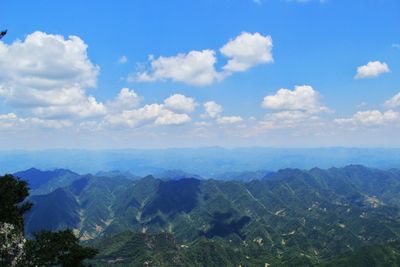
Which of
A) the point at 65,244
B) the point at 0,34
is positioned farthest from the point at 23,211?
the point at 0,34

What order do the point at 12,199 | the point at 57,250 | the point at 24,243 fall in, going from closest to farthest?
the point at 24,243 → the point at 57,250 → the point at 12,199

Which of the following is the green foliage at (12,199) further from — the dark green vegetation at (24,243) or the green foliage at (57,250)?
the green foliage at (57,250)

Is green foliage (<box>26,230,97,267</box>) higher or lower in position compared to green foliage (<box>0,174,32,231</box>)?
lower

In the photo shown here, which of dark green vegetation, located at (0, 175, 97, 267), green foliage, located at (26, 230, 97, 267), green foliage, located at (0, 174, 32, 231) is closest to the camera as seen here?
dark green vegetation, located at (0, 175, 97, 267)

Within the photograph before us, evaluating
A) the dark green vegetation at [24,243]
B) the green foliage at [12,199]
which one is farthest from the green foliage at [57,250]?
the green foliage at [12,199]

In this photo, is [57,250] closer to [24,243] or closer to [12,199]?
[24,243]

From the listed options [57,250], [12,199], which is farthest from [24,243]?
[12,199]

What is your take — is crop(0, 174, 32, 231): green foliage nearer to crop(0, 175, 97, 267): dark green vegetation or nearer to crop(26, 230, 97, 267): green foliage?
crop(0, 175, 97, 267): dark green vegetation

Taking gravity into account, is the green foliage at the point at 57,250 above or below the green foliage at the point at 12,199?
below

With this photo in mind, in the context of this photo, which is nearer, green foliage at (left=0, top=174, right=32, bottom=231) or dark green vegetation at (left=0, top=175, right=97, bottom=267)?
dark green vegetation at (left=0, top=175, right=97, bottom=267)

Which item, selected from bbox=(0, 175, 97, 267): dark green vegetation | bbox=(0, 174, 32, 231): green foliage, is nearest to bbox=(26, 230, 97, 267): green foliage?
bbox=(0, 175, 97, 267): dark green vegetation
